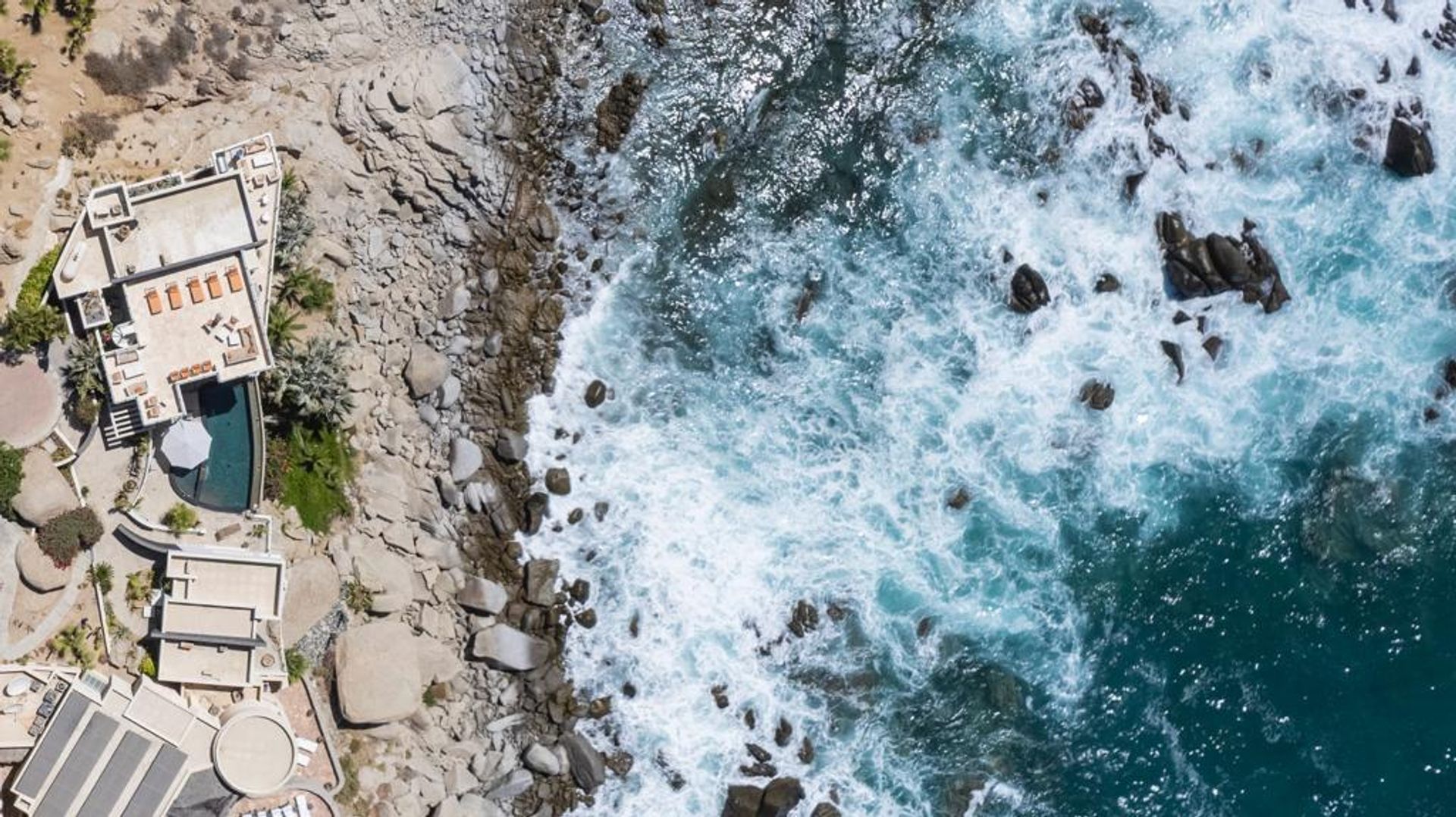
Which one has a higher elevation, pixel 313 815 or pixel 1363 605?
pixel 1363 605

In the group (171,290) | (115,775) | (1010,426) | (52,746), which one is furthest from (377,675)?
(1010,426)

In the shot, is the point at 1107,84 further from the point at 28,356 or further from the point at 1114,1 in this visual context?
the point at 28,356

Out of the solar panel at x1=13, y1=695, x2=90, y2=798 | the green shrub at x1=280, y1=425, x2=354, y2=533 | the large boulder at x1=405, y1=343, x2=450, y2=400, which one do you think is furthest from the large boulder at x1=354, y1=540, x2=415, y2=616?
the solar panel at x1=13, y1=695, x2=90, y2=798

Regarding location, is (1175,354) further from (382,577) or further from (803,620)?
(382,577)

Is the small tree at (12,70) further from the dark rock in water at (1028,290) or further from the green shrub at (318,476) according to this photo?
the dark rock in water at (1028,290)

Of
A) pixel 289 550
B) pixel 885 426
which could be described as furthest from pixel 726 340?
pixel 289 550

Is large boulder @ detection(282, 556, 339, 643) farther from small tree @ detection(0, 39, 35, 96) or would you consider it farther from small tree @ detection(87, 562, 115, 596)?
small tree @ detection(0, 39, 35, 96)
